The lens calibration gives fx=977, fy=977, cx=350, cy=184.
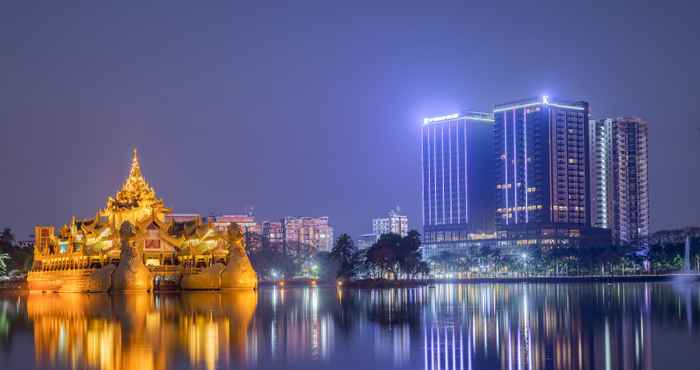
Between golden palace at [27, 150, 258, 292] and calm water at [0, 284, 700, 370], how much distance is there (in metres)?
28.8

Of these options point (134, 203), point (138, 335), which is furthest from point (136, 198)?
point (138, 335)

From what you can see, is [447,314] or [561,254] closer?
[447,314]

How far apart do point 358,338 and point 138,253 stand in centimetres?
5230

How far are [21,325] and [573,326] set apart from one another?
2574 centimetres

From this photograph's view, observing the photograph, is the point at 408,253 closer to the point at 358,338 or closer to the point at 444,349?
the point at 358,338

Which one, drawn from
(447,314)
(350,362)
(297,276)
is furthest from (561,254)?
(350,362)

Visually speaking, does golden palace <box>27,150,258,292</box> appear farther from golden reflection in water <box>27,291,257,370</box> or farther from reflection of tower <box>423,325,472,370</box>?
reflection of tower <box>423,325,472,370</box>

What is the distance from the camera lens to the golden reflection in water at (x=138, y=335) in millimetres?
30500

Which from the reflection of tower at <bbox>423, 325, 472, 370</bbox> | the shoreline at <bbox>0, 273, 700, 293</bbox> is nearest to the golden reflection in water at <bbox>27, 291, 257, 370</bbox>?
the reflection of tower at <bbox>423, 325, 472, 370</bbox>

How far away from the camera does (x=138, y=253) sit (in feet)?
283

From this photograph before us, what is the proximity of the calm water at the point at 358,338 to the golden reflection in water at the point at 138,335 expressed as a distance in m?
0.05

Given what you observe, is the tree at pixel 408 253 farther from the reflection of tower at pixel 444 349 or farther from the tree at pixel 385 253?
the reflection of tower at pixel 444 349

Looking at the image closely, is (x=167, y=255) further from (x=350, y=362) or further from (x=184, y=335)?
(x=350, y=362)

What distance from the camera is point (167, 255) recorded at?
304 ft
